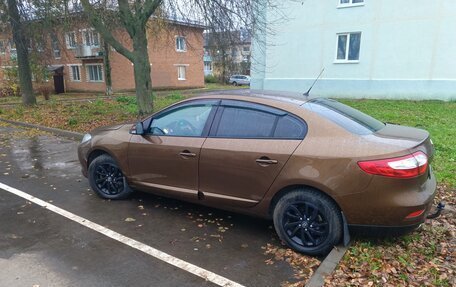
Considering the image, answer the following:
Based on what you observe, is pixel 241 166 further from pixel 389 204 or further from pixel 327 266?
pixel 389 204

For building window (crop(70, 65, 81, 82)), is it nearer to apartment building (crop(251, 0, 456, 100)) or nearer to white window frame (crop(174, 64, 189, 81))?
white window frame (crop(174, 64, 189, 81))

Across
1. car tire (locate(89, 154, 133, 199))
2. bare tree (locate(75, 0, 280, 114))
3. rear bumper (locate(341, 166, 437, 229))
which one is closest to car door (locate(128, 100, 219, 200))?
car tire (locate(89, 154, 133, 199))

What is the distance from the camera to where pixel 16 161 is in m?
7.50

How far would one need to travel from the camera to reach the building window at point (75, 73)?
33.8 metres

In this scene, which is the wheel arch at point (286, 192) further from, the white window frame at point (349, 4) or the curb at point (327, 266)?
the white window frame at point (349, 4)

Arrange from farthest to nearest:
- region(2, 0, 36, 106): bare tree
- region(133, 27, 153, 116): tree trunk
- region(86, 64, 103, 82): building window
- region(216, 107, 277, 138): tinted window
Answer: region(86, 64, 103, 82): building window < region(2, 0, 36, 106): bare tree < region(133, 27, 153, 116): tree trunk < region(216, 107, 277, 138): tinted window

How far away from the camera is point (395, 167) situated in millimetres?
3104

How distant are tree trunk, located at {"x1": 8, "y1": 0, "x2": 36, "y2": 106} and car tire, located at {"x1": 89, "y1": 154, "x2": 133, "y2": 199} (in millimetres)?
12363

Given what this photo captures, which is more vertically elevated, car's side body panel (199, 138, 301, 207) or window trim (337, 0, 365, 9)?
window trim (337, 0, 365, 9)

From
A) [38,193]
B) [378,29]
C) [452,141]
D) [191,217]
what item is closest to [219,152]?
[191,217]

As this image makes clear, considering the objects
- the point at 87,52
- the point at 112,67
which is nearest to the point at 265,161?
the point at 112,67

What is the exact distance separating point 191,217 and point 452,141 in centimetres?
626

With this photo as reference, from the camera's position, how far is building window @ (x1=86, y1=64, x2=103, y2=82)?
105ft

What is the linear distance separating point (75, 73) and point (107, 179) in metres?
32.7
